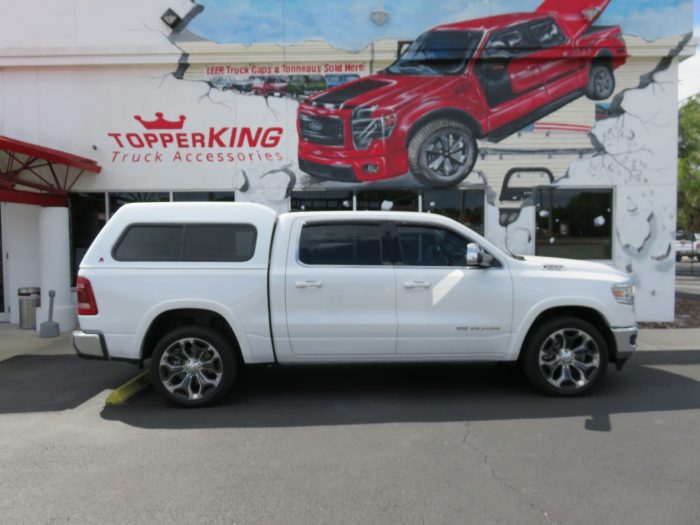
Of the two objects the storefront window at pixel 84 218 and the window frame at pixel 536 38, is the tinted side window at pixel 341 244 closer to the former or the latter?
the storefront window at pixel 84 218

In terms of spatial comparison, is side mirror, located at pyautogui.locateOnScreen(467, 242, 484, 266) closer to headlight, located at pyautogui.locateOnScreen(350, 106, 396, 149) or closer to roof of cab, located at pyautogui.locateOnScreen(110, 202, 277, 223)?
roof of cab, located at pyautogui.locateOnScreen(110, 202, 277, 223)

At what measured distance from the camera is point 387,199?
33.8 feet

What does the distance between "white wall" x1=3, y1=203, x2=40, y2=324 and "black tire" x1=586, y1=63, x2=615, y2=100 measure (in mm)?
11187

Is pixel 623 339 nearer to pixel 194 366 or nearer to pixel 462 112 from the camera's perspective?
pixel 194 366

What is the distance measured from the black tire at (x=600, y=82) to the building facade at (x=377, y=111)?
2cm

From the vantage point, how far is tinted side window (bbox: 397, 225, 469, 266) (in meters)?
5.34

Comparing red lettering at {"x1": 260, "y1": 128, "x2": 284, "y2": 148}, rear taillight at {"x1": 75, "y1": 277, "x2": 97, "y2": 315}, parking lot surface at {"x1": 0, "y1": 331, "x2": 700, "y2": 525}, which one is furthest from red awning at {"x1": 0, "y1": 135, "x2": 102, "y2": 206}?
rear taillight at {"x1": 75, "y1": 277, "x2": 97, "y2": 315}

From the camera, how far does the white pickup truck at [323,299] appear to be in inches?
202

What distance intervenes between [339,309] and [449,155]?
6.04 meters

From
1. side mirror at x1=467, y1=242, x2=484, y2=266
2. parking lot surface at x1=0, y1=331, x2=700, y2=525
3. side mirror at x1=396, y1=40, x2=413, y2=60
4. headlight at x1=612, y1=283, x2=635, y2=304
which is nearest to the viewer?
parking lot surface at x1=0, y1=331, x2=700, y2=525

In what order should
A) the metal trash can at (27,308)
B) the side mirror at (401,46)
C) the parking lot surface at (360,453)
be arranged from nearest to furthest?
the parking lot surface at (360,453) → the metal trash can at (27,308) → the side mirror at (401,46)

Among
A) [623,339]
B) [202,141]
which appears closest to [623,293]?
[623,339]

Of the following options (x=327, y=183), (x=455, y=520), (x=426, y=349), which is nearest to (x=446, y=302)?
(x=426, y=349)

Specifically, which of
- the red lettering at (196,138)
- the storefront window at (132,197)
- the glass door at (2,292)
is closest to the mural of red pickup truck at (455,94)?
the red lettering at (196,138)
